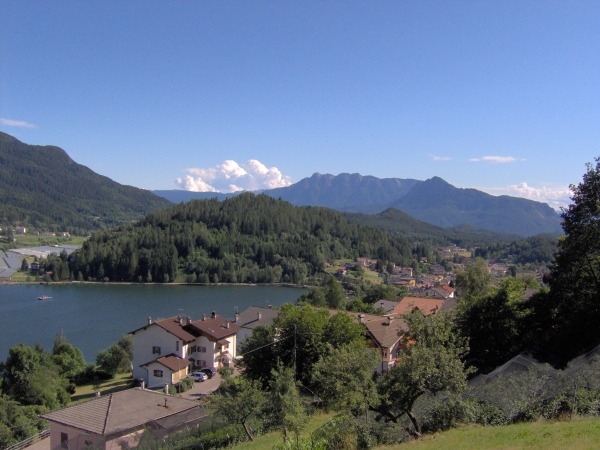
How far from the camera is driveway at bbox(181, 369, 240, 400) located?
17703 mm

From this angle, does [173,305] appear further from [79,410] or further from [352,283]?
[79,410]

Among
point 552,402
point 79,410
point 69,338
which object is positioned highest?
point 552,402

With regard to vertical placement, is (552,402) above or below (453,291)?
above

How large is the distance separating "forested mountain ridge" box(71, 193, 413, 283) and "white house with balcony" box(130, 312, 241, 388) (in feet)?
140

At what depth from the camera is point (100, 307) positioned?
43.4 m

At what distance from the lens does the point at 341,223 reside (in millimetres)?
97188

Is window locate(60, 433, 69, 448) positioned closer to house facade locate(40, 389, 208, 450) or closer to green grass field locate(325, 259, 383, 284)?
house facade locate(40, 389, 208, 450)

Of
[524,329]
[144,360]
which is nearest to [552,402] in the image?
[524,329]

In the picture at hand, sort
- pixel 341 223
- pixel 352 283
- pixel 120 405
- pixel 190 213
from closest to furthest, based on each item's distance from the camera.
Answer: pixel 120 405
pixel 352 283
pixel 190 213
pixel 341 223

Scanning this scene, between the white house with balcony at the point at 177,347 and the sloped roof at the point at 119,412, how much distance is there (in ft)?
27.9

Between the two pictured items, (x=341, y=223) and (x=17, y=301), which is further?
(x=341, y=223)

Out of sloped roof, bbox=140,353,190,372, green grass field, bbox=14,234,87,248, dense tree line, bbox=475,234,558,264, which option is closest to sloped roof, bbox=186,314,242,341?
sloped roof, bbox=140,353,190,372

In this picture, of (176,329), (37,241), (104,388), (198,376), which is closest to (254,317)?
(176,329)

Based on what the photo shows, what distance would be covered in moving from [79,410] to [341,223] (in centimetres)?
8718
